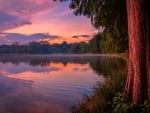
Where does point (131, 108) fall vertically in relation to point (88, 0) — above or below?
below

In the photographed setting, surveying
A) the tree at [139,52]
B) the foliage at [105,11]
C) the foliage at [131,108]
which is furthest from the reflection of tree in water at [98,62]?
the foliage at [131,108]

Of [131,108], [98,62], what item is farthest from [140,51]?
[98,62]

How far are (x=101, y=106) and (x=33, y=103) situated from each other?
7042mm

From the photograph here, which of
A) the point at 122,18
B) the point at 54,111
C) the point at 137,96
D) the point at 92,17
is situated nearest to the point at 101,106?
the point at 137,96

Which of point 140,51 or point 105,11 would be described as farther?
Answer: point 105,11

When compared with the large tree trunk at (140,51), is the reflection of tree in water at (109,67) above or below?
below

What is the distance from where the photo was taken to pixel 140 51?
10219 mm

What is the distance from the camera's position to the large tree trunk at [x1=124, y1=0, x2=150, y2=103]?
10.1 meters

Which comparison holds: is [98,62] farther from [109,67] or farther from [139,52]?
[139,52]

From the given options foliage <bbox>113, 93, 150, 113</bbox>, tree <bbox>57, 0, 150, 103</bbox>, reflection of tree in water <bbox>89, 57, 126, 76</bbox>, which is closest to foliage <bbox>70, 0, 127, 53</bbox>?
reflection of tree in water <bbox>89, 57, 126, 76</bbox>

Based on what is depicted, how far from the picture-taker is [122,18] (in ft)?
58.2

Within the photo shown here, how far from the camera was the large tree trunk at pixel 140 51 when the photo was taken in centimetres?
1006

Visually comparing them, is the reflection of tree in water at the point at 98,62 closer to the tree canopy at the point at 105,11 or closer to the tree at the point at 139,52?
the tree canopy at the point at 105,11

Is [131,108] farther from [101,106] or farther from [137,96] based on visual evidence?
[101,106]
